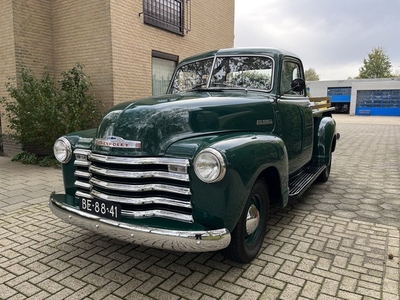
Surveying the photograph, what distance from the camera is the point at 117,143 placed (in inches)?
96.3

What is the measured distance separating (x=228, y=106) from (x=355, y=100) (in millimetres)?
34570

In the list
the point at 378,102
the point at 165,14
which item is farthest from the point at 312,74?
the point at 165,14

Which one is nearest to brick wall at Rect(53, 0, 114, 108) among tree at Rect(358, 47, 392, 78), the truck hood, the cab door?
the cab door

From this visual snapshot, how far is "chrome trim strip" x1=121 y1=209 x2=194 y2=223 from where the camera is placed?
2270mm

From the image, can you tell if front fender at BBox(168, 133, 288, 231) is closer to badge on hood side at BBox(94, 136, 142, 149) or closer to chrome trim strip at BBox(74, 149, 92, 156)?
badge on hood side at BBox(94, 136, 142, 149)

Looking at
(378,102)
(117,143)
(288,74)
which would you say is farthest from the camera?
(378,102)

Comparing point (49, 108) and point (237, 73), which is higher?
point (237, 73)

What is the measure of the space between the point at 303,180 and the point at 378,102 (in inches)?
1306

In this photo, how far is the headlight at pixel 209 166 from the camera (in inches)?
86.0

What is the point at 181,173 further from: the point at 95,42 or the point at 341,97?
the point at 341,97

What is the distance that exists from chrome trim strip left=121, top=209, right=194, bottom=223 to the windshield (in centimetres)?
185

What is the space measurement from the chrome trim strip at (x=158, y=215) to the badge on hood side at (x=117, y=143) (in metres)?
0.50

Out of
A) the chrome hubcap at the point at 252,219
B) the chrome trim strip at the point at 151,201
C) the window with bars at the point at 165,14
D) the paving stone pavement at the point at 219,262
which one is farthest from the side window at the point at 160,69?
the chrome trim strip at the point at 151,201

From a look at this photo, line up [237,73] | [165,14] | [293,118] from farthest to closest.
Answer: [165,14] → [293,118] → [237,73]
